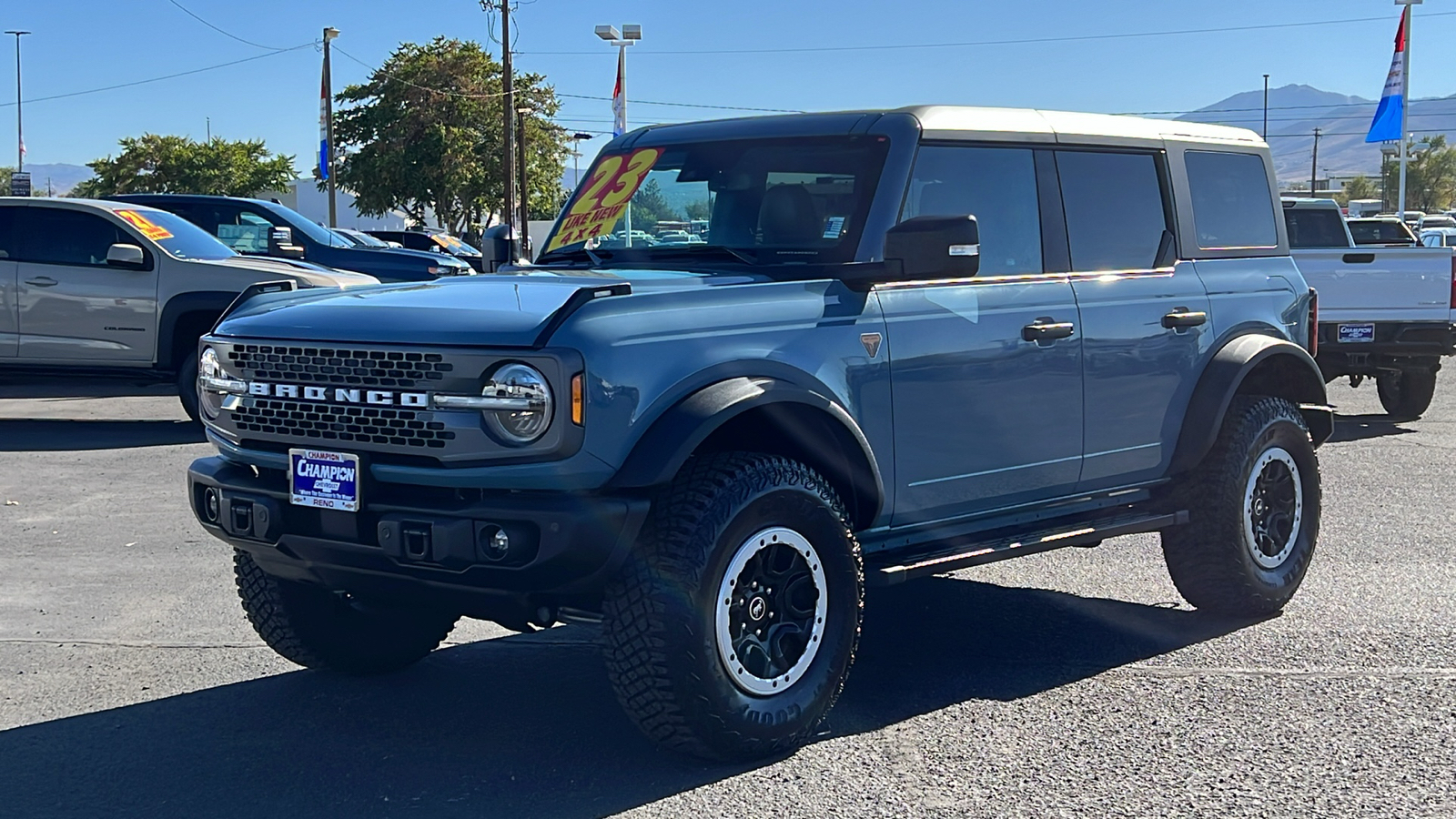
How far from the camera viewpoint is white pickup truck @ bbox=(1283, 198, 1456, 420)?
13648 mm

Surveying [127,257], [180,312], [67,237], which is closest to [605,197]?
[180,312]

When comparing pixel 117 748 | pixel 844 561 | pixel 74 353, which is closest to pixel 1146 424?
pixel 844 561

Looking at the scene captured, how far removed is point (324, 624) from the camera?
5410 millimetres

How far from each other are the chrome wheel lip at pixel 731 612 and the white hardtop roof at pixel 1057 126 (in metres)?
1.69

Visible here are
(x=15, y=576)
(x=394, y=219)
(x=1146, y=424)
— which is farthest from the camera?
(x=394, y=219)

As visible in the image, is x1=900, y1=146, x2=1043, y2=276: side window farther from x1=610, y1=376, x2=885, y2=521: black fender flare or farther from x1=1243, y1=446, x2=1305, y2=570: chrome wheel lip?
x1=1243, y1=446, x2=1305, y2=570: chrome wheel lip

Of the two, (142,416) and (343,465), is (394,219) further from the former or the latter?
(343,465)

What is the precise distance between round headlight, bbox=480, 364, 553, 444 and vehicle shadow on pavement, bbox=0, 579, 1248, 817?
996 millimetres

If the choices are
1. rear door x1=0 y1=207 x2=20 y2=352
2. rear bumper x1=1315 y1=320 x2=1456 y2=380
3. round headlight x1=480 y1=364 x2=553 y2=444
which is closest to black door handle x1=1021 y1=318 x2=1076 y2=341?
round headlight x1=480 y1=364 x2=553 y2=444

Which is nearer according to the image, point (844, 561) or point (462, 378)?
point (462, 378)

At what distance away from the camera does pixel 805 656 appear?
4746 millimetres

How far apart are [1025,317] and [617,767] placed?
2183 mm

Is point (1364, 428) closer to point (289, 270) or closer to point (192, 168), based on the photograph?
point (289, 270)

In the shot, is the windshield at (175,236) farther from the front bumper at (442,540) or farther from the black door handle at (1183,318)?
the black door handle at (1183,318)
